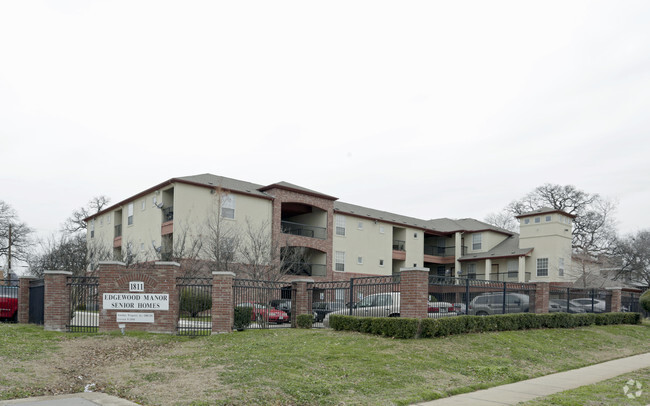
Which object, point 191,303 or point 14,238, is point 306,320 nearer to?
point 191,303

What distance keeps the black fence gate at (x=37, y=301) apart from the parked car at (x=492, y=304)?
A: 14.2 meters

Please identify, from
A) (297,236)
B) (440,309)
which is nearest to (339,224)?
(297,236)

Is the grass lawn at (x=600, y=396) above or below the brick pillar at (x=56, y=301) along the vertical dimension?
below

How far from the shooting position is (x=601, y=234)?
61094mm

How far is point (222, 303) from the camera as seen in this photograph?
17.0 meters

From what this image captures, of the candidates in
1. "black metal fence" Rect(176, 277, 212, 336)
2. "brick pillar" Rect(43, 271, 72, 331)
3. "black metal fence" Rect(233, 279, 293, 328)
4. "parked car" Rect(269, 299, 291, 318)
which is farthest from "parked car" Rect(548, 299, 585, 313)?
"brick pillar" Rect(43, 271, 72, 331)

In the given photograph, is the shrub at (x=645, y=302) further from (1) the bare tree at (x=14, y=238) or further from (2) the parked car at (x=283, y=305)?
(1) the bare tree at (x=14, y=238)

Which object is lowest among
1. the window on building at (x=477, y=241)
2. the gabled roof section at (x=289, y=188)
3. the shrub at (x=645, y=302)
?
the shrub at (x=645, y=302)

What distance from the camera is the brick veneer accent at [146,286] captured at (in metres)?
16.8

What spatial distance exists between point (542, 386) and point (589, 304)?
15.8 meters

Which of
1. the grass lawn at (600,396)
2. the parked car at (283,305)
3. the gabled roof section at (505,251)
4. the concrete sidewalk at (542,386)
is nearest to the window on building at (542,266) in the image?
the gabled roof section at (505,251)

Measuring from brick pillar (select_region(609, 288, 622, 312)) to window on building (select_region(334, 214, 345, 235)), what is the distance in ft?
73.3

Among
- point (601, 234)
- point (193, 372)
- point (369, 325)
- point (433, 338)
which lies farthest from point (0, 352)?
point (601, 234)

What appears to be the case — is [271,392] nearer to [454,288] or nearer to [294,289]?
[454,288]
